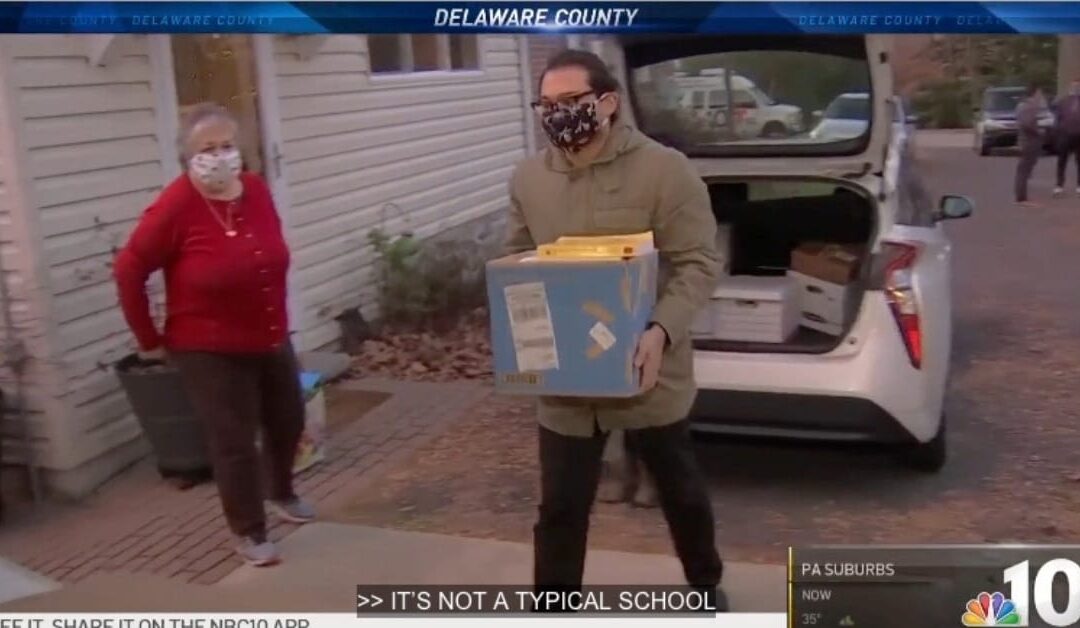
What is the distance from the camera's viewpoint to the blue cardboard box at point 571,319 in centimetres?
221

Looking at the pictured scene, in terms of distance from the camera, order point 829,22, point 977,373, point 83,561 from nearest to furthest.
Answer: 1. point 829,22
2. point 83,561
3. point 977,373

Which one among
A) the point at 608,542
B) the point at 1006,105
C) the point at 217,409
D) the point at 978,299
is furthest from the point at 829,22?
the point at 217,409

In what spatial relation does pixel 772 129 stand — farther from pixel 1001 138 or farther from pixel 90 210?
pixel 90 210

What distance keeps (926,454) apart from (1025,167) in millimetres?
603

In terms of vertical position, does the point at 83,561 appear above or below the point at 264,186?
below

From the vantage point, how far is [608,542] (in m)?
2.52

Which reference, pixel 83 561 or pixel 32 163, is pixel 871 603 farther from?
pixel 32 163

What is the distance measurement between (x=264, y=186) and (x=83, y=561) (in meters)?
0.81

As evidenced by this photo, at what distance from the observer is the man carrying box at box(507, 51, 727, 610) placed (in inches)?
88.7

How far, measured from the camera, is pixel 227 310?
2.38 m

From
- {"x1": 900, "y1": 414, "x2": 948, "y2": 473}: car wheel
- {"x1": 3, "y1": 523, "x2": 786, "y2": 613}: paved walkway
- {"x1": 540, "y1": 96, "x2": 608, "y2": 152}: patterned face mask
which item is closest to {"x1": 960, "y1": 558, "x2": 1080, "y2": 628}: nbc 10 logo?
{"x1": 900, "y1": 414, "x2": 948, "y2": 473}: car wheel

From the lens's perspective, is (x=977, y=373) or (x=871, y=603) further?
(x=977, y=373)

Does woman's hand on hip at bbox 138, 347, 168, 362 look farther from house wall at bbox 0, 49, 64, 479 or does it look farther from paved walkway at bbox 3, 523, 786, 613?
paved walkway at bbox 3, 523, 786, 613

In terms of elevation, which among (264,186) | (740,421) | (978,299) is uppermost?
(264,186)
